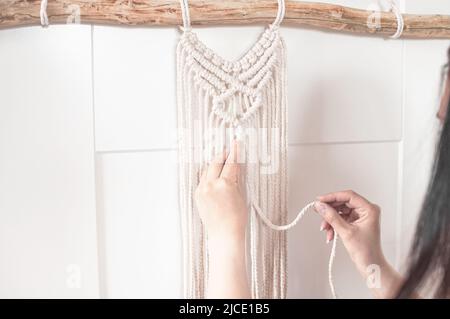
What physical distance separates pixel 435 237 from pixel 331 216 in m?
0.14

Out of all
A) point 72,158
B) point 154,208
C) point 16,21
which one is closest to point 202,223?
point 154,208

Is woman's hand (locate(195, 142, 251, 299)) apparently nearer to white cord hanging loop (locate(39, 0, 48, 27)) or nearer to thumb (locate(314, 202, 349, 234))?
thumb (locate(314, 202, 349, 234))

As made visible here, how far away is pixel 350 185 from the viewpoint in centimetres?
66

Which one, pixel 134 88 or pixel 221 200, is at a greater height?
pixel 134 88

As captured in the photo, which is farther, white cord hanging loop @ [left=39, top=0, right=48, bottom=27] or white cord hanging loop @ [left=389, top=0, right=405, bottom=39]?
white cord hanging loop @ [left=389, top=0, right=405, bottom=39]

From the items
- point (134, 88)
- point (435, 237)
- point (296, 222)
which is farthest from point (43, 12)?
point (435, 237)

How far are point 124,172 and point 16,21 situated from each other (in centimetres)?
20

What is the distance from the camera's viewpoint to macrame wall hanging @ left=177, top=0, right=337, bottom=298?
561mm

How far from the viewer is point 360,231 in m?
0.64

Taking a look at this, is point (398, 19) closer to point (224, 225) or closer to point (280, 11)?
point (280, 11)

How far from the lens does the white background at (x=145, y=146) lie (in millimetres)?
514

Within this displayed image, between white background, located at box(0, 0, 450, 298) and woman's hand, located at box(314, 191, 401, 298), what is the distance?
0.07 ft

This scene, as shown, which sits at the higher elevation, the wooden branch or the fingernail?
the wooden branch

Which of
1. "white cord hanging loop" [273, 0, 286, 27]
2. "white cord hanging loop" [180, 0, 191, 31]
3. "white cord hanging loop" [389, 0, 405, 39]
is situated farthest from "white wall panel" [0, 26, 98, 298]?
"white cord hanging loop" [389, 0, 405, 39]
